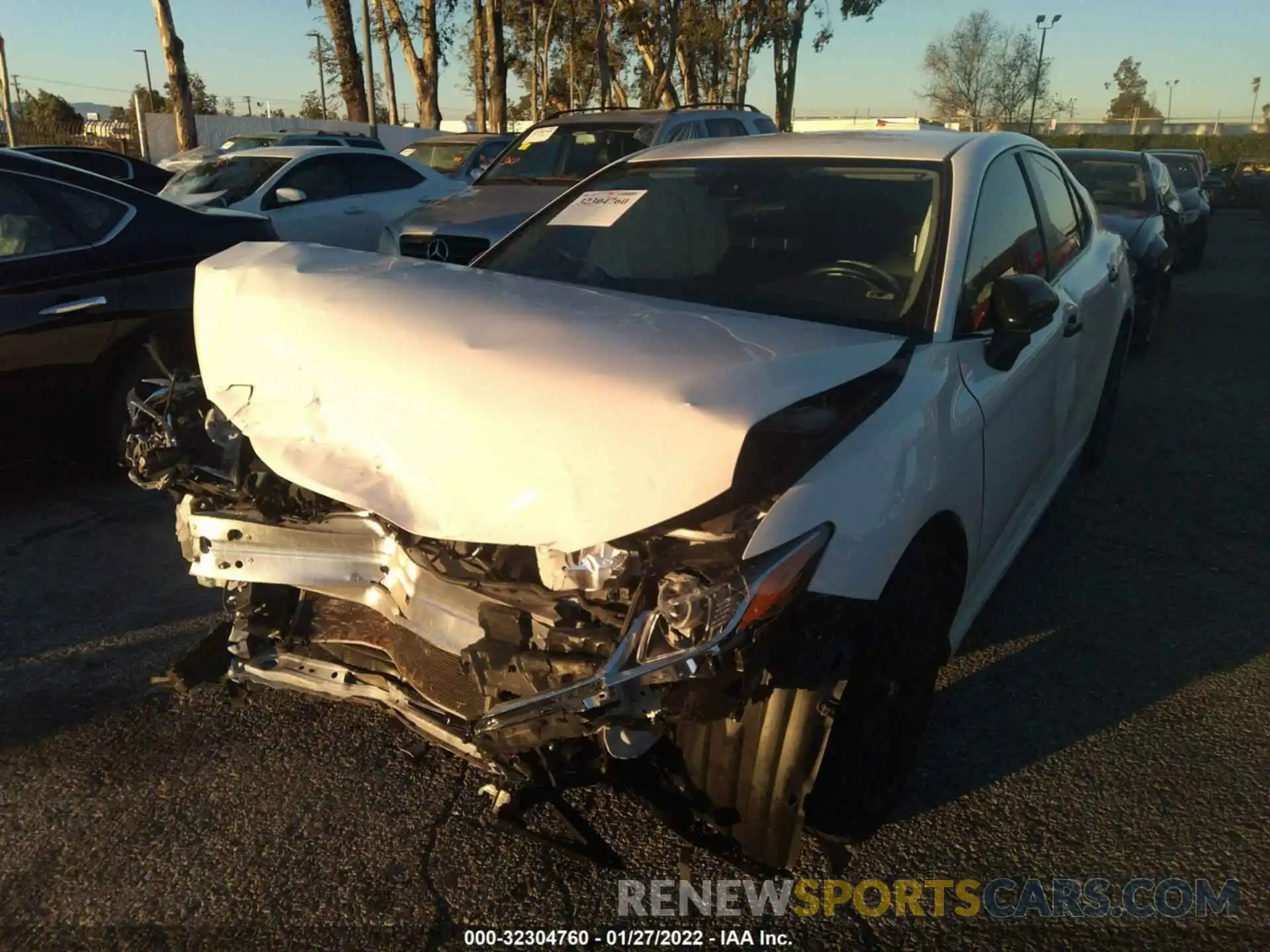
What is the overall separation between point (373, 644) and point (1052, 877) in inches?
72.4

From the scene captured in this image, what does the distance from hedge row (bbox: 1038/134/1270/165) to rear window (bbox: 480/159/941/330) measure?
46.6 metres

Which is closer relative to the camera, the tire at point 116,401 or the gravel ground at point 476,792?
the gravel ground at point 476,792

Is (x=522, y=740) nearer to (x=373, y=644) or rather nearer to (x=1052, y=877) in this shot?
(x=373, y=644)

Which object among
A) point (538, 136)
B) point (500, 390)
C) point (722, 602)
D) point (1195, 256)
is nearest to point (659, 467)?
point (722, 602)

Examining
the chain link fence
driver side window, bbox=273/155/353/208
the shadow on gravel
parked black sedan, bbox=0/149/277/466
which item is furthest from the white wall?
the shadow on gravel

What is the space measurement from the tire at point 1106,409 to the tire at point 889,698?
115 inches

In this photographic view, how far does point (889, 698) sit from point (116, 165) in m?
11.1

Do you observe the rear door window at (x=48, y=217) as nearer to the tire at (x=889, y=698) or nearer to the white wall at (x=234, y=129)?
the tire at (x=889, y=698)

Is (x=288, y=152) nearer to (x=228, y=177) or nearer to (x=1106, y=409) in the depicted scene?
(x=228, y=177)

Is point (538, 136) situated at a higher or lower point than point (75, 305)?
higher

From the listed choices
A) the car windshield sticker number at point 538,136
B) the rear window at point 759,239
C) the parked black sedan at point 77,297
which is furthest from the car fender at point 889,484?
the car windshield sticker number at point 538,136

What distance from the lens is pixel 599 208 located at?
3.92 metres

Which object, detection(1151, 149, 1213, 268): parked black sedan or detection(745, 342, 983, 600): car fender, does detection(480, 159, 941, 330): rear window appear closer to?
detection(745, 342, 983, 600): car fender

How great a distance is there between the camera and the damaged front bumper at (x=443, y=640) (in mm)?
2066
